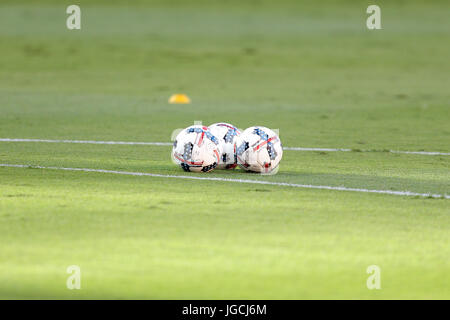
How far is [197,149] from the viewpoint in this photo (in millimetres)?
12305

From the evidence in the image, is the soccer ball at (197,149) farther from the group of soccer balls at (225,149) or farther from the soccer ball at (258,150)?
the soccer ball at (258,150)

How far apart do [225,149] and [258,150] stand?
496 millimetres

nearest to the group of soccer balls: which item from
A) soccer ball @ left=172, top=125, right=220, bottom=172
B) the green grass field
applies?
soccer ball @ left=172, top=125, right=220, bottom=172

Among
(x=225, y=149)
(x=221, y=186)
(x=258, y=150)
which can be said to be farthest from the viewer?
(x=225, y=149)

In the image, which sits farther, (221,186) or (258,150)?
(258,150)

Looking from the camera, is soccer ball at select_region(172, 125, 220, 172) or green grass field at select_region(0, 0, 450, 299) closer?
green grass field at select_region(0, 0, 450, 299)

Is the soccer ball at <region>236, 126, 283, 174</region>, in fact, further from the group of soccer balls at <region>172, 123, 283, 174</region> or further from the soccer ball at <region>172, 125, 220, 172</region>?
the soccer ball at <region>172, 125, 220, 172</region>

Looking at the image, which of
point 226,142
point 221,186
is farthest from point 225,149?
point 221,186

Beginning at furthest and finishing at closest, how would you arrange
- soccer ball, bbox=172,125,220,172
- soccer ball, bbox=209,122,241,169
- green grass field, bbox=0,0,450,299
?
soccer ball, bbox=209,122,241,169 → soccer ball, bbox=172,125,220,172 → green grass field, bbox=0,0,450,299

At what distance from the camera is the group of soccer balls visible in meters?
12.3

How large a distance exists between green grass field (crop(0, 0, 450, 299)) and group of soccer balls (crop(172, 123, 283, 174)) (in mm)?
252

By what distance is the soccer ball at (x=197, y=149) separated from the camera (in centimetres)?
1227

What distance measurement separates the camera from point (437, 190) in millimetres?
11547

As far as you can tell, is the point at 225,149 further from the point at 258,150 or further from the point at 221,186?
the point at 221,186
